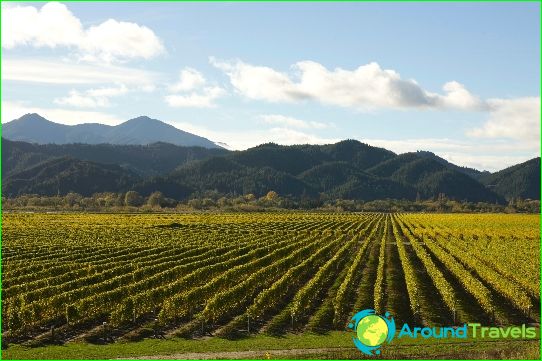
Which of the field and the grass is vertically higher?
the field

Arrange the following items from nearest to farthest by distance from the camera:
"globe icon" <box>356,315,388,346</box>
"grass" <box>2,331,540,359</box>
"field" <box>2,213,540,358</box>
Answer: "grass" <box>2,331,540,359</box>
"globe icon" <box>356,315,388,346</box>
"field" <box>2,213,540,358</box>

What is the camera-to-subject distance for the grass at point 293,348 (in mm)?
21609

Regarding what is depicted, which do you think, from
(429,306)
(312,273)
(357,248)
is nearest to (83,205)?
(357,248)

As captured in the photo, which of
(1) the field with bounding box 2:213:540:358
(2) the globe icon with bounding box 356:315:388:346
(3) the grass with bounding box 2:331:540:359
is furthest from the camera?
(1) the field with bounding box 2:213:540:358

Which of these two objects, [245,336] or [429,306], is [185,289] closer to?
[245,336]

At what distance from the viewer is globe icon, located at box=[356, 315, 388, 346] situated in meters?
23.6

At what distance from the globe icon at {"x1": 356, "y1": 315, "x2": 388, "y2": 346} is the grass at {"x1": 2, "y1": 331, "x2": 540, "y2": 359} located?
67 centimetres

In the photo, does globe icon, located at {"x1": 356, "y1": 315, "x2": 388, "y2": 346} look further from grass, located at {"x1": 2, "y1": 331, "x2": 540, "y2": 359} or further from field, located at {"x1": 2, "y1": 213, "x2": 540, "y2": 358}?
field, located at {"x1": 2, "y1": 213, "x2": 540, "y2": 358}

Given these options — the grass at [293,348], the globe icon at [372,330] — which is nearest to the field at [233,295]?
the grass at [293,348]

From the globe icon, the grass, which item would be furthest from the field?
the globe icon

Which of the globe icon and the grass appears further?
the globe icon

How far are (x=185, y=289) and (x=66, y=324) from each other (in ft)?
29.6

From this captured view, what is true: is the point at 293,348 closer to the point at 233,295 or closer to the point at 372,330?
the point at 372,330

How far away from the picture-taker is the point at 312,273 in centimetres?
4075
